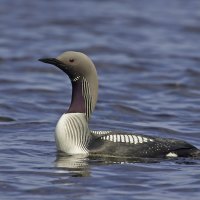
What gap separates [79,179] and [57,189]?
508 mm

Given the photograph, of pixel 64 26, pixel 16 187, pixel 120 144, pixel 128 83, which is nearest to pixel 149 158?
pixel 120 144

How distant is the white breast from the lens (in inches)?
471

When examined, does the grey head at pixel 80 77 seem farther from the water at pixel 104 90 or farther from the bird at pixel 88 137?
the water at pixel 104 90

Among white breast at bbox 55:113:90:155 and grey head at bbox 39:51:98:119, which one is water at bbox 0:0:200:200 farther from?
grey head at bbox 39:51:98:119

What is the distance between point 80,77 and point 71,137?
77 cm

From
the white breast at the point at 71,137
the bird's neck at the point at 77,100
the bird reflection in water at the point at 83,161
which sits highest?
the bird's neck at the point at 77,100

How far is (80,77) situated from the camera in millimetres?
12227

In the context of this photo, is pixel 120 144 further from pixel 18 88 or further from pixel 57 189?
pixel 18 88

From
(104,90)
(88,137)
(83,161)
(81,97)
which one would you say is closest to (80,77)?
(81,97)

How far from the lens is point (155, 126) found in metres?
14.6

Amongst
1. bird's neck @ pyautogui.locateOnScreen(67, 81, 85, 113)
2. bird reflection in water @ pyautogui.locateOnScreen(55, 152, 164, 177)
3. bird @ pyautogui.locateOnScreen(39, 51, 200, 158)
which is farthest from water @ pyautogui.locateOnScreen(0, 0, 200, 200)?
bird's neck @ pyautogui.locateOnScreen(67, 81, 85, 113)

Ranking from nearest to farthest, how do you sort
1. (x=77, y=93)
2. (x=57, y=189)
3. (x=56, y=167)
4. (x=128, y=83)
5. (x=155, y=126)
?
(x=57, y=189)
(x=56, y=167)
(x=77, y=93)
(x=155, y=126)
(x=128, y=83)

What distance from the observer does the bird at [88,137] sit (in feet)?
39.0

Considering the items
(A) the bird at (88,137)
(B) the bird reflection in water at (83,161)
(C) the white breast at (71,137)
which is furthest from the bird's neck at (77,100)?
(B) the bird reflection in water at (83,161)
